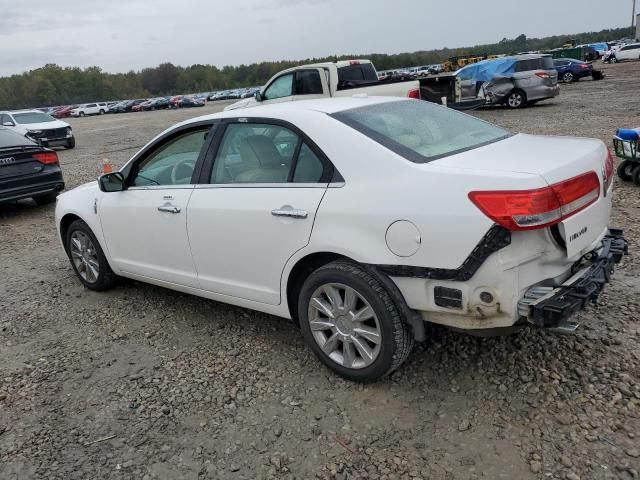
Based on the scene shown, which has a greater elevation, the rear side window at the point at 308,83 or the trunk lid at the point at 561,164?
the rear side window at the point at 308,83

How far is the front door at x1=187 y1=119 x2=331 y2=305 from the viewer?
10.5 feet

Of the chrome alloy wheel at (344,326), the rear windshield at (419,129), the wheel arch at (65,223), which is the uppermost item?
the rear windshield at (419,129)

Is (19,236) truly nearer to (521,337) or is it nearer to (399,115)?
(399,115)

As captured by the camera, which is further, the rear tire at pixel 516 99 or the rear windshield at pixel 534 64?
the rear windshield at pixel 534 64

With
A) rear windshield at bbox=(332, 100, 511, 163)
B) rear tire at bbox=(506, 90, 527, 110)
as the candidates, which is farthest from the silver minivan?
rear windshield at bbox=(332, 100, 511, 163)

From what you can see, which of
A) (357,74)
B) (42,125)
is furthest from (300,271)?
(42,125)

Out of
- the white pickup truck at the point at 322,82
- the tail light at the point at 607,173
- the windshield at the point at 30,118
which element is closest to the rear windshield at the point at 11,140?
the white pickup truck at the point at 322,82

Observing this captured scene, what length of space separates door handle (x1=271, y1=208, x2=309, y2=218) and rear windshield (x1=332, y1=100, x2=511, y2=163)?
0.58m

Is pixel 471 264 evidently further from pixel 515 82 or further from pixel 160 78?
pixel 160 78

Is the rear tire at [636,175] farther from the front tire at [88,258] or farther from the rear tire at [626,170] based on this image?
the front tire at [88,258]

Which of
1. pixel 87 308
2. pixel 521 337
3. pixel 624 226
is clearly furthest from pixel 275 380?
pixel 624 226

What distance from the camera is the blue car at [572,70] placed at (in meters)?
30.7

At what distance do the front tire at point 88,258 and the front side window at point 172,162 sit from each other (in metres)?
0.90

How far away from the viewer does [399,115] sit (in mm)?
3545
